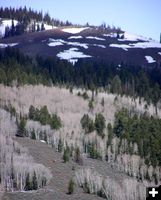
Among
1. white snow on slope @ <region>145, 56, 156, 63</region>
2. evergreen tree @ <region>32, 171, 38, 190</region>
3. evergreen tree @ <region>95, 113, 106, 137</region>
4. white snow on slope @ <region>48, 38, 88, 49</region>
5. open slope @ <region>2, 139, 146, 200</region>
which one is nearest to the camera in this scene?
open slope @ <region>2, 139, 146, 200</region>

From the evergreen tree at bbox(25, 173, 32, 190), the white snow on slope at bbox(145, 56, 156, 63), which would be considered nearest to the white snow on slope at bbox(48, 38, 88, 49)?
the white snow on slope at bbox(145, 56, 156, 63)

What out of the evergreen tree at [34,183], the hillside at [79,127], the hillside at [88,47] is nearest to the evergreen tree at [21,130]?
the hillside at [79,127]

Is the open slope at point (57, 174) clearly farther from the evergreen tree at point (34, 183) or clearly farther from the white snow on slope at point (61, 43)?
the white snow on slope at point (61, 43)

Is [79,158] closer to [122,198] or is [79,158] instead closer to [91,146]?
[91,146]

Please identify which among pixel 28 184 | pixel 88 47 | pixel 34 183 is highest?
pixel 88 47

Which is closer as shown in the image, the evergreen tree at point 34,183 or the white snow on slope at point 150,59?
the evergreen tree at point 34,183

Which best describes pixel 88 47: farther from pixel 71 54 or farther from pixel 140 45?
pixel 140 45

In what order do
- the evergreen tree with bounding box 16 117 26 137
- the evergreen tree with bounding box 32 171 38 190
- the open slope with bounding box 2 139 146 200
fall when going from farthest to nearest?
the evergreen tree with bounding box 16 117 26 137 < the evergreen tree with bounding box 32 171 38 190 < the open slope with bounding box 2 139 146 200

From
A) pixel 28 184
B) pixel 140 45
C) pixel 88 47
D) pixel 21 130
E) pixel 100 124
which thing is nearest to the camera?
pixel 28 184

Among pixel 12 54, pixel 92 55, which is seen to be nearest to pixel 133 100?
pixel 12 54

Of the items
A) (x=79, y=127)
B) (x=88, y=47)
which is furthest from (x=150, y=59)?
(x=79, y=127)

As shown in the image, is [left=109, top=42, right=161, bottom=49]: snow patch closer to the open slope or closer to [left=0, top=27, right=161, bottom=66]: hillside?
[left=0, top=27, right=161, bottom=66]: hillside

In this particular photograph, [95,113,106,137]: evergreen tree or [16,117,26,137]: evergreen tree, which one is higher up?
[16,117,26,137]: evergreen tree

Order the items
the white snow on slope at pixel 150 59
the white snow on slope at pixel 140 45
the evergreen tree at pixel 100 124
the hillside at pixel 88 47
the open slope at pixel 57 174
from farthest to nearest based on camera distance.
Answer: the white snow on slope at pixel 140 45
the hillside at pixel 88 47
the white snow on slope at pixel 150 59
the evergreen tree at pixel 100 124
the open slope at pixel 57 174
